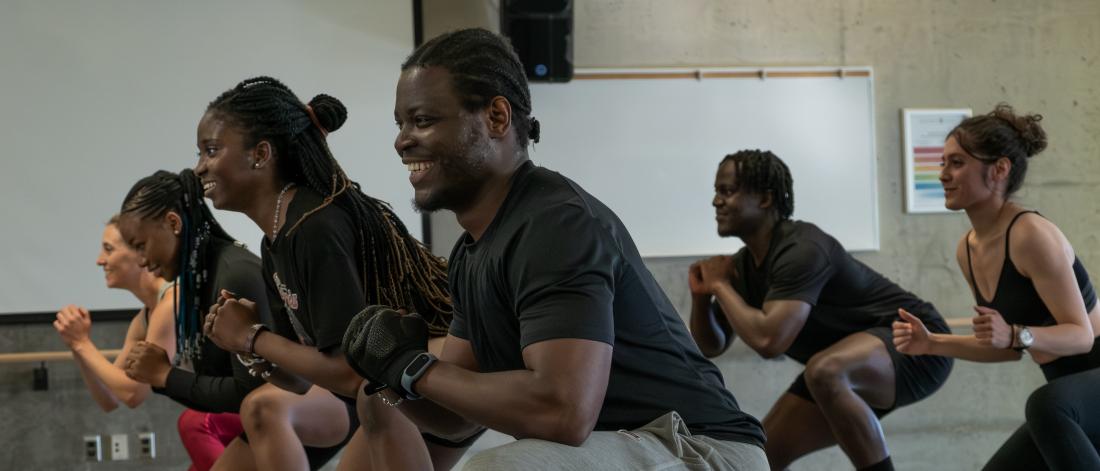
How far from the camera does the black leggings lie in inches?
111

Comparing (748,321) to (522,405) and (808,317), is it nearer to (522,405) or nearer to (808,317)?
(808,317)

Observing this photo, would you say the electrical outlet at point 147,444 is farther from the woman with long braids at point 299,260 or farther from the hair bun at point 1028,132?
the hair bun at point 1028,132

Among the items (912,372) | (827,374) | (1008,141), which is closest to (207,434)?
(827,374)

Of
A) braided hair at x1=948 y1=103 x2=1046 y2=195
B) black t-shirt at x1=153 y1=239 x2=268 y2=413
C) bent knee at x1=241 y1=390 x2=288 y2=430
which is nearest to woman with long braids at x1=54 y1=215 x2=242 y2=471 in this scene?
black t-shirt at x1=153 y1=239 x2=268 y2=413

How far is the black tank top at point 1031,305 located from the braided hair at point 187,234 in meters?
2.24

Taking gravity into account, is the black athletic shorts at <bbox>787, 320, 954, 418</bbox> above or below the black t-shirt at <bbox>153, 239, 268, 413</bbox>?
below

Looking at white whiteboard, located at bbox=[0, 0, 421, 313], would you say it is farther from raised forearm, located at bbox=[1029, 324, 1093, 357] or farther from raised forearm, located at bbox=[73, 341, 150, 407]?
raised forearm, located at bbox=[1029, 324, 1093, 357]

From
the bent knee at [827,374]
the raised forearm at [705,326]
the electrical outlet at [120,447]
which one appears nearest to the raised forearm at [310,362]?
the bent knee at [827,374]

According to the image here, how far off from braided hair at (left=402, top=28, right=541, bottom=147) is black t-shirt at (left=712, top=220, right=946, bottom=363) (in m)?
1.99

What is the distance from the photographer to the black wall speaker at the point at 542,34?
465 cm

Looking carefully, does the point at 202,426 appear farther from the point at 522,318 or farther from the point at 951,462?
the point at 951,462

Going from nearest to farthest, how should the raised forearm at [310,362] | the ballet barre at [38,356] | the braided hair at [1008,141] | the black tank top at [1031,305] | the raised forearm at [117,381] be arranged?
the raised forearm at [310,362], the black tank top at [1031,305], the braided hair at [1008,141], the raised forearm at [117,381], the ballet barre at [38,356]

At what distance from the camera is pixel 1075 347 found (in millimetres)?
2980

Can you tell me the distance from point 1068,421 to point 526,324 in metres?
1.93
